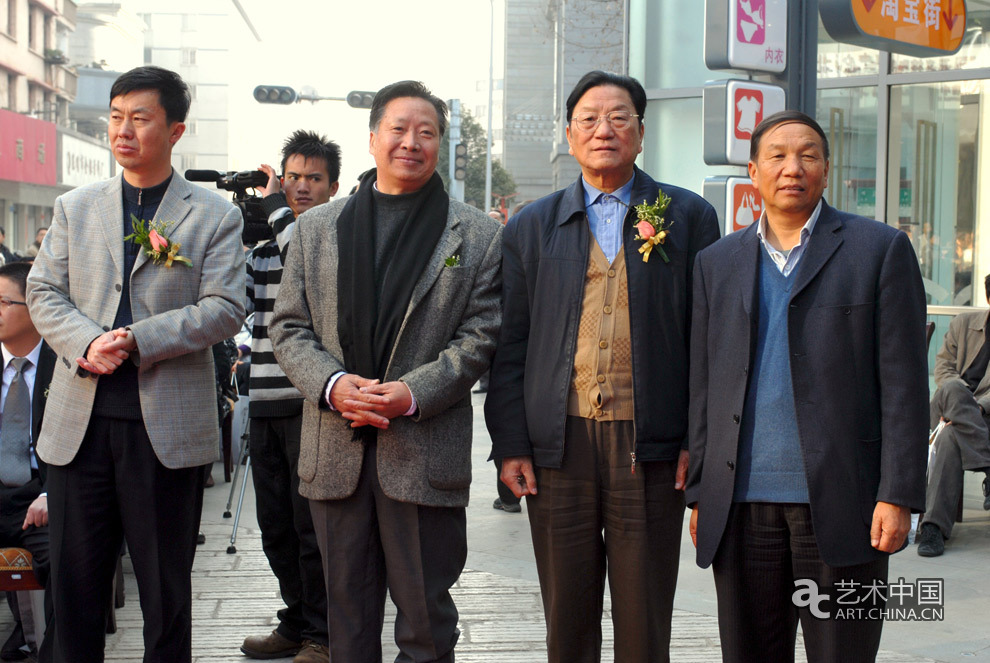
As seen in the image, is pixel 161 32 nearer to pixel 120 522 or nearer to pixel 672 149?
pixel 672 149

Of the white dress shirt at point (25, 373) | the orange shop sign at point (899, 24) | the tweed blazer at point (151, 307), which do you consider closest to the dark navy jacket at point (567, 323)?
the tweed blazer at point (151, 307)

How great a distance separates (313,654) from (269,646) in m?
0.28

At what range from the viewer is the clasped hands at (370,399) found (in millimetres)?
3309

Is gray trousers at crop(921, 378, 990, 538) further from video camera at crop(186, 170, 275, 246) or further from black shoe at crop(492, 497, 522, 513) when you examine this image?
video camera at crop(186, 170, 275, 246)

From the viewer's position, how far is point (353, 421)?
3.40m

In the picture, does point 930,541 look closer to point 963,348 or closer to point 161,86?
point 963,348

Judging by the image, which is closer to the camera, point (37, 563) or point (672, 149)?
point (37, 563)

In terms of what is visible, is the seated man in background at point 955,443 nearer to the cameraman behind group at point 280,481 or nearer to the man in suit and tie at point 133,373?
the cameraman behind group at point 280,481

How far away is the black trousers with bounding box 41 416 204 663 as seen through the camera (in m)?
3.55

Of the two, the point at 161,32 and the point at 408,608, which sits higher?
the point at 161,32

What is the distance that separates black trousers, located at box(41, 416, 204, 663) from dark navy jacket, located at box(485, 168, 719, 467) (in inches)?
45.1

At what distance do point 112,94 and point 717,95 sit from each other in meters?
3.78

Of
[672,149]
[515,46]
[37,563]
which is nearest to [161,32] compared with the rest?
[515,46]

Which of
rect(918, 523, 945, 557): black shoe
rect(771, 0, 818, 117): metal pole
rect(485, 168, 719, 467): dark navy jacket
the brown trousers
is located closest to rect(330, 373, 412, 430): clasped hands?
rect(485, 168, 719, 467): dark navy jacket
